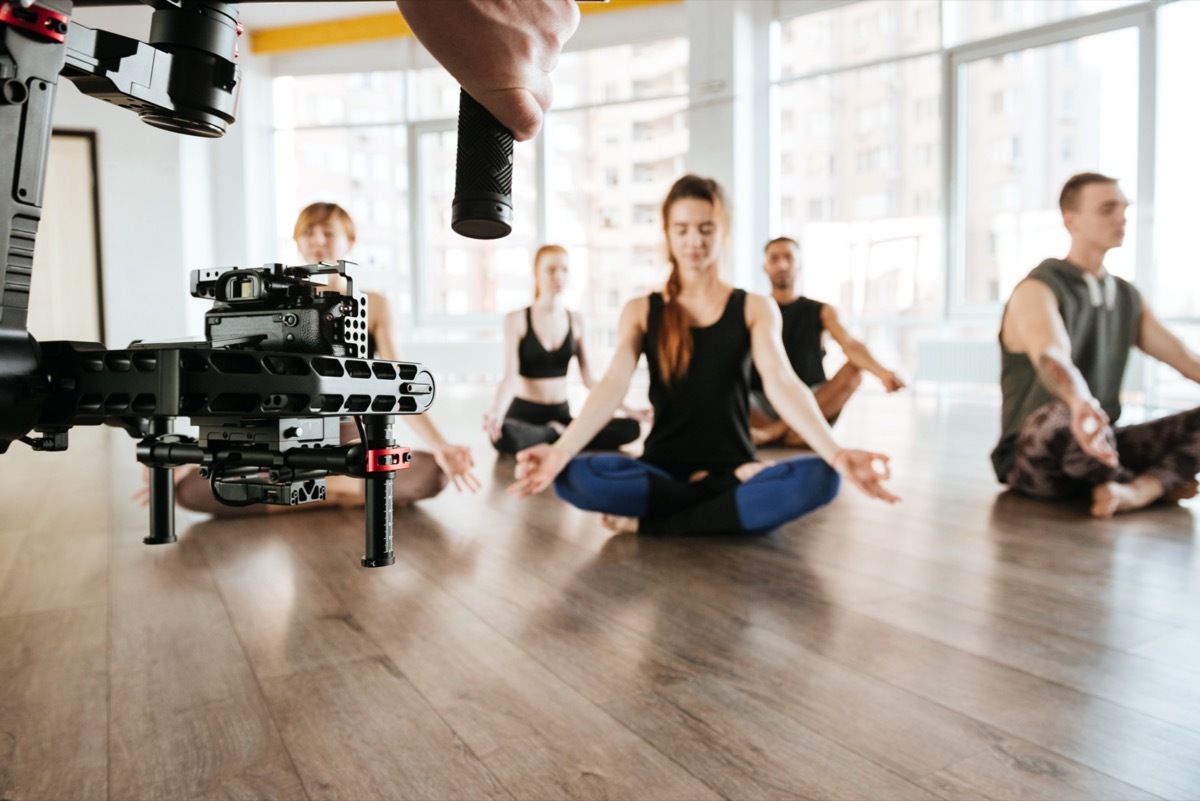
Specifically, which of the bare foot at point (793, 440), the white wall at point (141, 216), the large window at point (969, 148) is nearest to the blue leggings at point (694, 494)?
the bare foot at point (793, 440)

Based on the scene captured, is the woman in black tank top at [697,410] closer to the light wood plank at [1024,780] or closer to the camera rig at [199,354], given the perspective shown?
the light wood plank at [1024,780]

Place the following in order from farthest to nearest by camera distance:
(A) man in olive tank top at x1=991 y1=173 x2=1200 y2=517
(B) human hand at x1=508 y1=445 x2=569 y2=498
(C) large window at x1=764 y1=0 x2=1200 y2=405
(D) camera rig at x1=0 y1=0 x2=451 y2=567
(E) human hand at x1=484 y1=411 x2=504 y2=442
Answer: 1. (C) large window at x1=764 y1=0 x2=1200 y2=405
2. (E) human hand at x1=484 y1=411 x2=504 y2=442
3. (A) man in olive tank top at x1=991 y1=173 x2=1200 y2=517
4. (B) human hand at x1=508 y1=445 x2=569 y2=498
5. (D) camera rig at x1=0 y1=0 x2=451 y2=567

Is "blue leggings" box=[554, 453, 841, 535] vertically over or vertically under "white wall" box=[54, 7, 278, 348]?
under

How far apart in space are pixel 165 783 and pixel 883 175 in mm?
Result: 6164

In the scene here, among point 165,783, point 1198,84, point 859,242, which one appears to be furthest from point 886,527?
point 859,242

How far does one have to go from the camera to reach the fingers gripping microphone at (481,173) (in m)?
0.46

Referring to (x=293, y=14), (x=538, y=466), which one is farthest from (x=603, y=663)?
(x=293, y=14)

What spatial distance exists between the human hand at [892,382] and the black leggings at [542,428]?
1062 mm

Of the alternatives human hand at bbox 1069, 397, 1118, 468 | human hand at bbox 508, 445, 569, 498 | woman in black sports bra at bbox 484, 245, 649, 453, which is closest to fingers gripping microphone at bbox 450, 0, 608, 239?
human hand at bbox 508, 445, 569, 498

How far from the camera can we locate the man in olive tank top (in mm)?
2254

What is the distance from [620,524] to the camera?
2.00 m

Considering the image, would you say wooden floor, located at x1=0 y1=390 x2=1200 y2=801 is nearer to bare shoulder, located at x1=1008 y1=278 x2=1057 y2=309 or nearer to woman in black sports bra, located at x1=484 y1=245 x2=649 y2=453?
bare shoulder, located at x1=1008 y1=278 x2=1057 y2=309

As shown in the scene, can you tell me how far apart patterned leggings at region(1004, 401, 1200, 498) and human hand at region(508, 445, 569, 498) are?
1.36 m

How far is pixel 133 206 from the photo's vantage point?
6211mm
